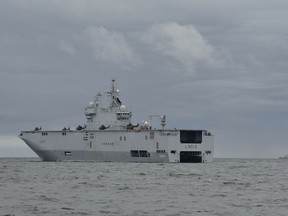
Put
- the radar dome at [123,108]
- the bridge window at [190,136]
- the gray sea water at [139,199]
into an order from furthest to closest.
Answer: the radar dome at [123,108]
the bridge window at [190,136]
the gray sea water at [139,199]

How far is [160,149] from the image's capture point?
134 metres

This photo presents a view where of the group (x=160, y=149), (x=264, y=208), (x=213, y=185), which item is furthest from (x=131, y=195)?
(x=160, y=149)

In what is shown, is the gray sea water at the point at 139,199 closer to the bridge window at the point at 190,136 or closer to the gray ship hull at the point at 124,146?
the gray ship hull at the point at 124,146

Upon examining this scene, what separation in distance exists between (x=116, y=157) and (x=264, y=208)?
94.8 m

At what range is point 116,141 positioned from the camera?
138750 mm

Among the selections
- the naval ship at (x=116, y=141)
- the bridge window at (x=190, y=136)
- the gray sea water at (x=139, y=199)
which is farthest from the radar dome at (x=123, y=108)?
the gray sea water at (x=139, y=199)

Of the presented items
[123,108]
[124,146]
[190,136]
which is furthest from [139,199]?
[123,108]

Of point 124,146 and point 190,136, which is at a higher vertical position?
point 190,136

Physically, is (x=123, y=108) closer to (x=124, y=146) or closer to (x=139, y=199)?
(x=124, y=146)

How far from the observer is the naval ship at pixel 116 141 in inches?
5285

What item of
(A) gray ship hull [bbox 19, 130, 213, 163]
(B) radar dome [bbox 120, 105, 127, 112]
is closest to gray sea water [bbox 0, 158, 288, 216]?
(A) gray ship hull [bbox 19, 130, 213, 163]

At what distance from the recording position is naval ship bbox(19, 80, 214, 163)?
5285 inches

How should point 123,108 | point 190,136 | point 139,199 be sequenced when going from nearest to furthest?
point 139,199, point 190,136, point 123,108

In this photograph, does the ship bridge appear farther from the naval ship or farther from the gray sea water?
the gray sea water
